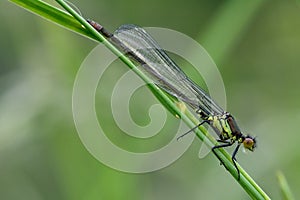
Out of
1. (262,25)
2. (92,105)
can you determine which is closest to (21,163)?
(92,105)

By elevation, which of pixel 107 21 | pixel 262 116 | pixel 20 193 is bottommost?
pixel 262 116

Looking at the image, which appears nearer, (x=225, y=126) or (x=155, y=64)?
(x=155, y=64)

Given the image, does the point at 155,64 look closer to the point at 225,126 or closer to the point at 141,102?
Answer: the point at 225,126

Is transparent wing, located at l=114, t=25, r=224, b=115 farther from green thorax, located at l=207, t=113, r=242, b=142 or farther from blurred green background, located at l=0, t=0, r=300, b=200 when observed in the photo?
blurred green background, located at l=0, t=0, r=300, b=200

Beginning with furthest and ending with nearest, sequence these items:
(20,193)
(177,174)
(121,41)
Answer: (177,174)
(20,193)
(121,41)

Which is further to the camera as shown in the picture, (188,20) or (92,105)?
(188,20)

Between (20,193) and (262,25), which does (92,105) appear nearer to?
(20,193)

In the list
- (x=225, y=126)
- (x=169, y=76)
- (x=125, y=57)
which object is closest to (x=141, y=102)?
(x=225, y=126)

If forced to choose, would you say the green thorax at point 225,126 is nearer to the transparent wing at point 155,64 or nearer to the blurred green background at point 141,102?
the transparent wing at point 155,64
